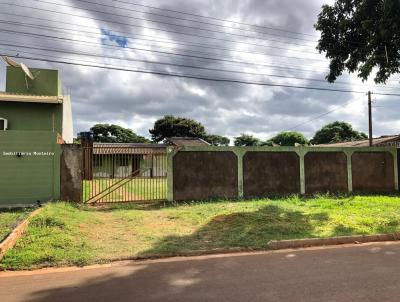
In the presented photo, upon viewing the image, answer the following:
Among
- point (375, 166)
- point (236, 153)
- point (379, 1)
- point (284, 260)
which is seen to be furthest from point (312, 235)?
point (375, 166)

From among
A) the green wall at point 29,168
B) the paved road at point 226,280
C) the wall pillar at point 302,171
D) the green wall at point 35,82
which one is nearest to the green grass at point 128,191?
the green wall at point 29,168

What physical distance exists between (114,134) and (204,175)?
5027 centimetres

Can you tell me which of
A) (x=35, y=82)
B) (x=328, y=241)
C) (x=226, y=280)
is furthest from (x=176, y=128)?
(x=226, y=280)

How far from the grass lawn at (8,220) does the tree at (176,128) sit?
48.0 metres

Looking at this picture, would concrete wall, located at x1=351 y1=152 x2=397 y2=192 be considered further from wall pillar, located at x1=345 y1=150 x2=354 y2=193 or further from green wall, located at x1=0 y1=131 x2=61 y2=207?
green wall, located at x1=0 y1=131 x2=61 y2=207

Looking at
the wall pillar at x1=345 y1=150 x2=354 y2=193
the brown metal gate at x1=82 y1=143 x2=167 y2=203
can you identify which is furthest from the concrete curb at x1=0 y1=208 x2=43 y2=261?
the wall pillar at x1=345 y1=150 x2=354 y2=193

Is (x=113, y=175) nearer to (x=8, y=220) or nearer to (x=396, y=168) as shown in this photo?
(x=8, y=220)

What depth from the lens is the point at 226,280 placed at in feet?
19.8

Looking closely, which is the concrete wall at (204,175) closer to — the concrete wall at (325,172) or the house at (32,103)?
the concrete wall at (325,172)

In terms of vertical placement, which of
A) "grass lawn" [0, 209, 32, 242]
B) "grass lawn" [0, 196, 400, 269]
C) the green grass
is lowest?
"grass lawn" [0, 196, 400, 269]

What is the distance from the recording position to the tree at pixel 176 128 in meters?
60.7

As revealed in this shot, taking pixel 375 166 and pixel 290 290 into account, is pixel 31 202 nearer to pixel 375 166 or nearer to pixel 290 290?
pixel 290 290

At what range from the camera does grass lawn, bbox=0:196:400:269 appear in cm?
775

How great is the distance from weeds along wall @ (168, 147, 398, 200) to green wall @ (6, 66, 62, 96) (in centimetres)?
1184
